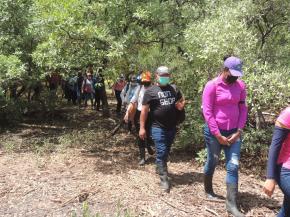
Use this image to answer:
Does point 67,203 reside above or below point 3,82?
below

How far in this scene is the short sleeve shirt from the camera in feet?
21.9

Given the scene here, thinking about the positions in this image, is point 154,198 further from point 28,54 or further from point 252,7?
point 28,54

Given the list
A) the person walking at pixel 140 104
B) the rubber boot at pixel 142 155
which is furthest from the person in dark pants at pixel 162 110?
the rubber boot at pixel 142 155

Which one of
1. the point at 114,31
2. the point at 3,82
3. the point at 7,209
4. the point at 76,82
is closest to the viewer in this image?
the point at 7,209

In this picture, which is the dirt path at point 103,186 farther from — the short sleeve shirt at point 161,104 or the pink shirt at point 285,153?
the pink shirt at point 285,153

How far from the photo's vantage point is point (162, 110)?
667 cm

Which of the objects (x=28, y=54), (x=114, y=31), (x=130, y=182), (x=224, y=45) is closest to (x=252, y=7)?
(x=224, y=45)

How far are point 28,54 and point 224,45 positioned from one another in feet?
18.0

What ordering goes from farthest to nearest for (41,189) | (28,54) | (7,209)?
(28,54), (41,189), (7,209)

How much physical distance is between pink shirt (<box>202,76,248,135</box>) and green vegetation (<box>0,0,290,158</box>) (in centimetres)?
221

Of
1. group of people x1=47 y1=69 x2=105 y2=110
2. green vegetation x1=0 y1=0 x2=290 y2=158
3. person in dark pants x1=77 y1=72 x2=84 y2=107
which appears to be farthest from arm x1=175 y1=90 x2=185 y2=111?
person in dark pants x1=77 y1=72 x2=84 y2=107

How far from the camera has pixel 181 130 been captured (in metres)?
9.74

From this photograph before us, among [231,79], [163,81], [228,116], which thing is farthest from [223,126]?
[163,81]

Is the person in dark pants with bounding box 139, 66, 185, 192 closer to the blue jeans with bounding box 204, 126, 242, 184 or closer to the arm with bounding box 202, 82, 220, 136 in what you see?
the blue jeans with bounding box 204, 126, 242, 184
